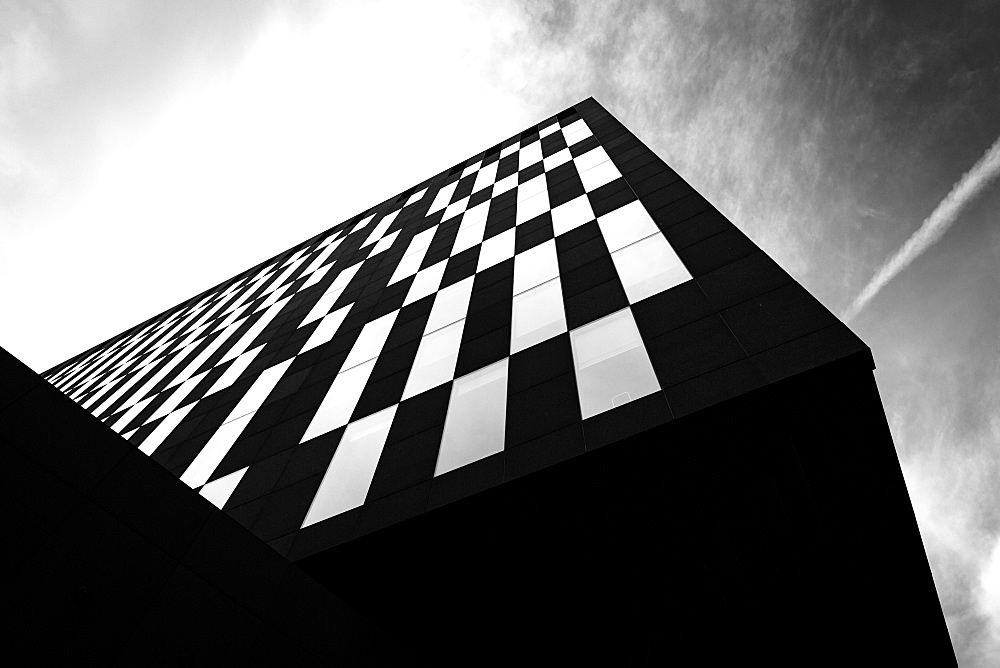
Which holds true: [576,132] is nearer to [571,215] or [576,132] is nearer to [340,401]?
[571,215]

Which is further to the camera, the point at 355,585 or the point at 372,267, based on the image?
the point at 372,267

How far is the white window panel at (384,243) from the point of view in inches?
980

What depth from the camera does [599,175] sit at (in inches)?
723

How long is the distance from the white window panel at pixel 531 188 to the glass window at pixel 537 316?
24.1 feet

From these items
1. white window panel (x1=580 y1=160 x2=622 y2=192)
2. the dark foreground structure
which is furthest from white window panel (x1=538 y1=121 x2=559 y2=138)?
the dark foreground structure

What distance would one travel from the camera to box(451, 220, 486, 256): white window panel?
733 inches

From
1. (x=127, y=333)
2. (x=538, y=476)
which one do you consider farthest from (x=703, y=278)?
(x=127, y=333)

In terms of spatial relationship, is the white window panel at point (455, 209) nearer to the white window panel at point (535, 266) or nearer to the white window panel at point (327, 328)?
the white window panel at point (327, 328)

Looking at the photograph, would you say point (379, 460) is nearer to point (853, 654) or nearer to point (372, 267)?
point (853, 654)

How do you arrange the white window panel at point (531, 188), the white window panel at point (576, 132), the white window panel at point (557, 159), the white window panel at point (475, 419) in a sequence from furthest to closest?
the white window panel at point (576, 132), the white window panel at point (557, 159), the white window panel at point (531, 188), the white window panel at point (475, 419)

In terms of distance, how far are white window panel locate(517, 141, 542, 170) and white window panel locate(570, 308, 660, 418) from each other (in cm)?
1467

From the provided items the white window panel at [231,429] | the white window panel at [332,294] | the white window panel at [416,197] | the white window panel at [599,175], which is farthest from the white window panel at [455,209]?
the white window panel at [231,429]

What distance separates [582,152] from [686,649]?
17471 mm

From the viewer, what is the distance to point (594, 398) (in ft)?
30.2
